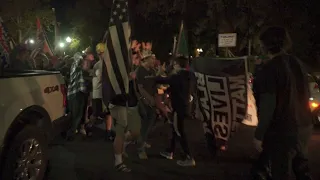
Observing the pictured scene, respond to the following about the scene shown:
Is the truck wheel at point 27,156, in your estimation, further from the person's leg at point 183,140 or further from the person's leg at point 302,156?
the person's leg at point 302,156

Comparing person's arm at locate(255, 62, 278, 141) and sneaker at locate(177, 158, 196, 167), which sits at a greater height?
person's arm at locate(255, 62, 278, 141)

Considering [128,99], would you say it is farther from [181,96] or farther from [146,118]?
[146,118]

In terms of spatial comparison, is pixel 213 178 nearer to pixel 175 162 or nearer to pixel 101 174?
pixel 175 162

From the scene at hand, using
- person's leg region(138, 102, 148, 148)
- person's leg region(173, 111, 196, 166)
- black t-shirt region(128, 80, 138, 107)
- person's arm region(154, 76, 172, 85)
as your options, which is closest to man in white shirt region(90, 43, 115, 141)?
person's leg region(138, 102, 148, 148)

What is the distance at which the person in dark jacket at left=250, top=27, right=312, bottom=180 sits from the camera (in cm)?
354

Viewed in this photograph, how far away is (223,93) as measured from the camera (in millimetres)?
6121

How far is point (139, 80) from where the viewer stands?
7172 millimetres

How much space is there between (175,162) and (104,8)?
40155 mm

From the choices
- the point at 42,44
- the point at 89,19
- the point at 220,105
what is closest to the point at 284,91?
the point at 220,105

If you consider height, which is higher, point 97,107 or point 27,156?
point 27,156

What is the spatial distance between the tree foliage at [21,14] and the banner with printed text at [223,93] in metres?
28.0

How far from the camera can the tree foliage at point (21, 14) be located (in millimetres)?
33406

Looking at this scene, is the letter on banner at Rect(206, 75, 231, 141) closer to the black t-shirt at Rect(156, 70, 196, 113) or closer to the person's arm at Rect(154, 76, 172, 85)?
the black t-shirt at Rect(156, 70, 196, 113)

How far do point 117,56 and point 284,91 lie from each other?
120 inches
